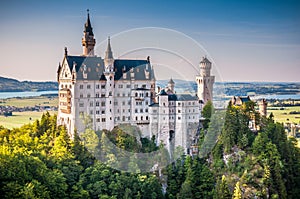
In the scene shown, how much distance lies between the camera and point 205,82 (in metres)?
73.6

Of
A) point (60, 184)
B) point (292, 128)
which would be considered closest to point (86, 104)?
point (60, 184)

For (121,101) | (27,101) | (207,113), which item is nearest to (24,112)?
(27,101)

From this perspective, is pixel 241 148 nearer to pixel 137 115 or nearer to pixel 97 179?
pixel 137 115

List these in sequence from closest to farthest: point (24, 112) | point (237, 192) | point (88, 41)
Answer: point (237, 192) < point (88, 41) < point (24, 112)

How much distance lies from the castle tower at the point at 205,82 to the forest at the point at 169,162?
3226mm

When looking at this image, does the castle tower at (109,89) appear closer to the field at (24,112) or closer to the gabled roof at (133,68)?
the gabled roof at (133,68)

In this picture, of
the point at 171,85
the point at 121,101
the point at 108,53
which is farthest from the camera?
the point at 171,85

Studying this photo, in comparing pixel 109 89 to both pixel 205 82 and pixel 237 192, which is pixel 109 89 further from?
pixel 237 192

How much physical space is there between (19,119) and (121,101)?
17563 mm

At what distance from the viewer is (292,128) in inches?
3656

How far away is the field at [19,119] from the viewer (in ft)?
240

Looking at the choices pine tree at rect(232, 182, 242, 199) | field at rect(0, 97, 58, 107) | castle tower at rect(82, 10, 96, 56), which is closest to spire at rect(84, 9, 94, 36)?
castle tower at rect(82, 10, 96, 56)

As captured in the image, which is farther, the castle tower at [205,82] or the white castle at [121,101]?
the castle tower at [205,82]

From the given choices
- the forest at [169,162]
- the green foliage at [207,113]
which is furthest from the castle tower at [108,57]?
the green foliage at [207,113]
